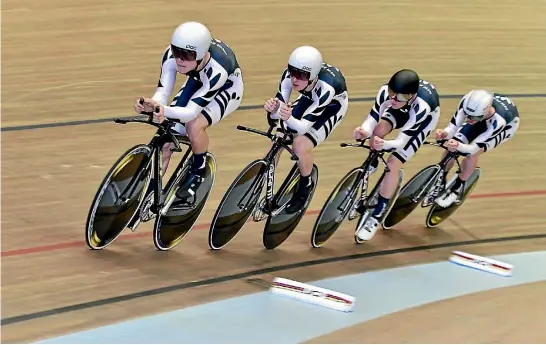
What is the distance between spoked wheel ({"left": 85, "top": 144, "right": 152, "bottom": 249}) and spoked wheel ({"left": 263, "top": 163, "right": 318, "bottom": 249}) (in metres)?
0.78

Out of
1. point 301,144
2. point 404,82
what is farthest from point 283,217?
point 404,82

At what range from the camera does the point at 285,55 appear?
718 cm

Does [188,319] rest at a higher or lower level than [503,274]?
lower

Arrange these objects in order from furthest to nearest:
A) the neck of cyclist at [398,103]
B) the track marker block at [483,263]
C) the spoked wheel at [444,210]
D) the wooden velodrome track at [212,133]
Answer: the spoked wheel at [444,210] → the track marker block at [483,263] → the neck of cyclist at [398,103] → the wooden velodrome track at [212,133]

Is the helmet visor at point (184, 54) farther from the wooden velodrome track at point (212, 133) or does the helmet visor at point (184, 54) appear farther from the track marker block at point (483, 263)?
the track marker block at point (483, 263)

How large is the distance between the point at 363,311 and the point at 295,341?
542 millimetres

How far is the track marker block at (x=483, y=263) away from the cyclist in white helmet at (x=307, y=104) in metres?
0.99

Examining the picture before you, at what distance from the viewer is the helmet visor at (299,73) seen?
3.78m

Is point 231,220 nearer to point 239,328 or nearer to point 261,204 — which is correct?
point 261,204

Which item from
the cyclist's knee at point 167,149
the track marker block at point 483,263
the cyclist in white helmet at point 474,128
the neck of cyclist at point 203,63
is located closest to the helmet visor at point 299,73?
the neck of cyclist at point 203,63

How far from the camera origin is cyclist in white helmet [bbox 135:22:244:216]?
3.54 meters

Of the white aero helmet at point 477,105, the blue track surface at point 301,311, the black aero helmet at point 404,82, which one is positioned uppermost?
the white aero helmet at point 477,105

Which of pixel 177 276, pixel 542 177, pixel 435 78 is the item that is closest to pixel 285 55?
pixel 435 78

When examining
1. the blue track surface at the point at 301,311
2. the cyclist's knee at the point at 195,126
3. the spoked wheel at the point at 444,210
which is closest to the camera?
the blue track surface at the point at 301,311
